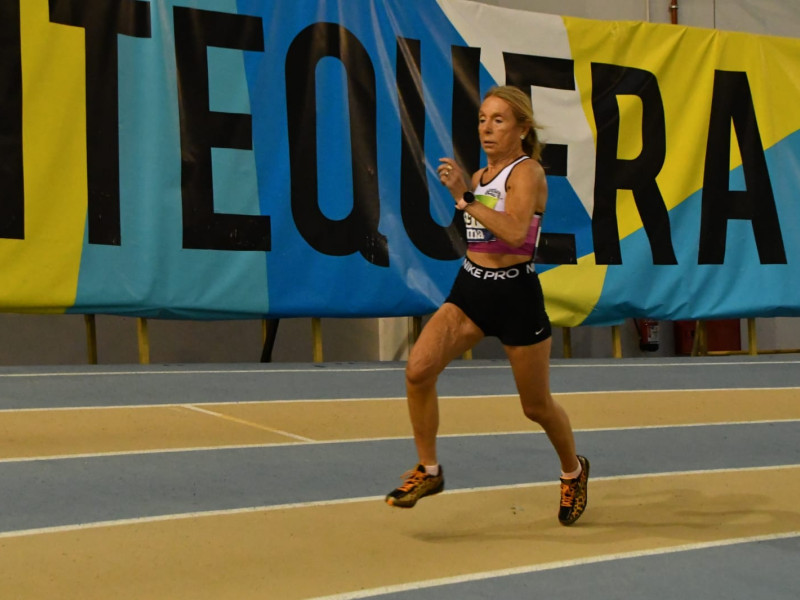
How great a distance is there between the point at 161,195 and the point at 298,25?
6.42 ft

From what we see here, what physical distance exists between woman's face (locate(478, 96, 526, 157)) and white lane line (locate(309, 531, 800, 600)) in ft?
5.33

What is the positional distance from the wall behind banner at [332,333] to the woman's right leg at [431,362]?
250 inches

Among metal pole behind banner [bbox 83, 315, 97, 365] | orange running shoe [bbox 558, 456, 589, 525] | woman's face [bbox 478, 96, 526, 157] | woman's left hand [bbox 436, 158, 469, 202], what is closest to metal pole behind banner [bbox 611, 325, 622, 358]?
metal pole behind banner [bbox 83, 315, 97, 365]

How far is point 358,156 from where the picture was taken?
9.80 meters

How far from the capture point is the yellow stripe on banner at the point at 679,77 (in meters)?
11.3

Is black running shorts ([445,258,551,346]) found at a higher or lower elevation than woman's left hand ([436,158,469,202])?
lower

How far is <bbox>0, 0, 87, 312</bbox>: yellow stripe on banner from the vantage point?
8.40m

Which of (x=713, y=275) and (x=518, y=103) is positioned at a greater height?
(x=518, y=103)

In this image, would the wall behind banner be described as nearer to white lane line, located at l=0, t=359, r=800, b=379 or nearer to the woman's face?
white lane line, located at l=0, t=359, r=800, b=379

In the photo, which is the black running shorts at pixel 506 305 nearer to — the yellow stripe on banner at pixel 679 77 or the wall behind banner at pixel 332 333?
the wall behind banner at pixel 332 333

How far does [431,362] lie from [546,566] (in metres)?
0.89

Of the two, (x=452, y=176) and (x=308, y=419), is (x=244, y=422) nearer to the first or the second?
(x=308, y=419)

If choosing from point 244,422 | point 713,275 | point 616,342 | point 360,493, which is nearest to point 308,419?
point 244,422

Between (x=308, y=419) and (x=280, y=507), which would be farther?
(x=308, y=419)
